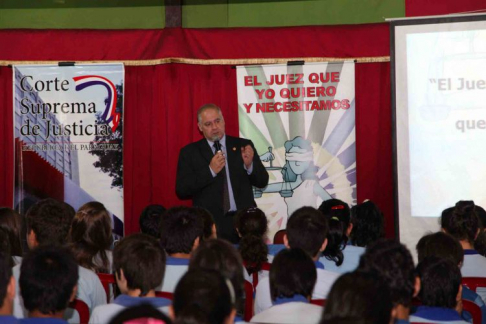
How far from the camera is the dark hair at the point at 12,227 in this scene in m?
3.44

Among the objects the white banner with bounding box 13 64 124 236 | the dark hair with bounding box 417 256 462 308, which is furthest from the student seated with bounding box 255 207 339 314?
the white banner with bounding box 13 64 124 236

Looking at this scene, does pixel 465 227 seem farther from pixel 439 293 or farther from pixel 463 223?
pixel 439 293

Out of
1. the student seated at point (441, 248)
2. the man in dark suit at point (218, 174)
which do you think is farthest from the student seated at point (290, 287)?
the man in dark suit at point (218, 174)

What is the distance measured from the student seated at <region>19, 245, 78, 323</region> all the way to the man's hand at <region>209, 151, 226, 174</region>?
266 centimetres

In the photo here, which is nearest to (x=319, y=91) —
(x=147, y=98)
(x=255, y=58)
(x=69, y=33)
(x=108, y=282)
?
(x=255, y=58)

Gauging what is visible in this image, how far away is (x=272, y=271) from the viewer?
2500mm

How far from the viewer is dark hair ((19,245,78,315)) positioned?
225cm

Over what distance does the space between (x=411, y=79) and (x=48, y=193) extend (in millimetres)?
3130

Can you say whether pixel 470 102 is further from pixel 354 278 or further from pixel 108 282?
pixel 354 278

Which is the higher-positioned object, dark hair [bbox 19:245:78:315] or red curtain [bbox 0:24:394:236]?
red curtain [bbox 0:24:394:236]

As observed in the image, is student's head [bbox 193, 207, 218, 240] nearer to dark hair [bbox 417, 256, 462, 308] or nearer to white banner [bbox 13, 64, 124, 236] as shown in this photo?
dark hair [bbox 417, 256, 462, 308]

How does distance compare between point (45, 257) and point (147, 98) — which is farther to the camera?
point (147, 98)

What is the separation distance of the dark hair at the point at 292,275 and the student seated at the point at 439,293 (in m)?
0.41

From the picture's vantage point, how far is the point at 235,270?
2.42 metres
